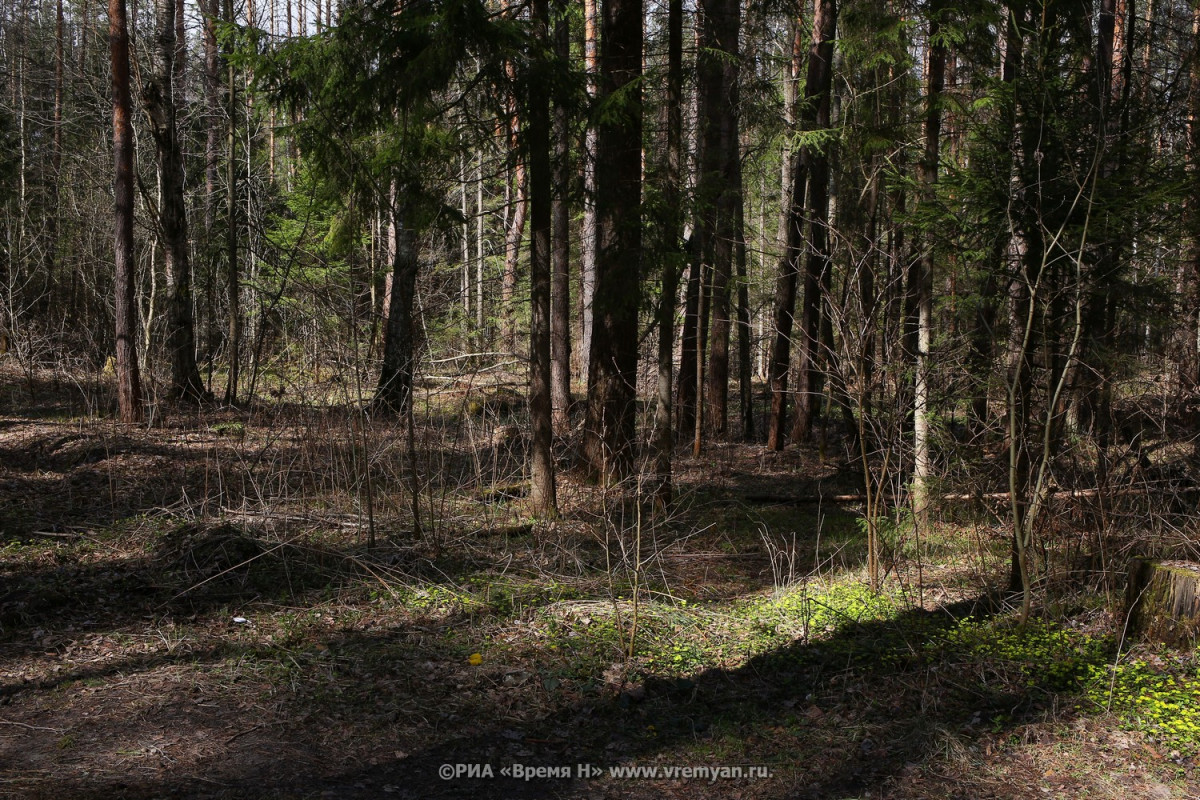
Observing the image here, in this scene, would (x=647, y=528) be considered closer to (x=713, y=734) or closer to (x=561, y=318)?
(x=713, y=734)

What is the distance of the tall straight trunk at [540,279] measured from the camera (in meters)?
7.67

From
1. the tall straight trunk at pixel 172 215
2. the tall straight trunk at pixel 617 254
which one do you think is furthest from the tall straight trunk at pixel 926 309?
the tall straight trunk at pixel 172 215

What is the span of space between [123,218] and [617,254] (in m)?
8.12

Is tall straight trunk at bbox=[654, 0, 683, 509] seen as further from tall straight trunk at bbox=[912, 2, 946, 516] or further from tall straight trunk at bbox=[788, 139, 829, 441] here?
tall straight trunk at bbox=[788, 139, 829, 441]

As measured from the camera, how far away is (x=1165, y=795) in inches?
159

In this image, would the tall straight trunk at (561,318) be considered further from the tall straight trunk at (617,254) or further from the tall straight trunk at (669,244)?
the tall straight trunk at (669,244)

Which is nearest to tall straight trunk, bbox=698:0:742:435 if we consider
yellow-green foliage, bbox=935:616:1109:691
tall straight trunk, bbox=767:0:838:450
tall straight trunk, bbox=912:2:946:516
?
tall straight trunk, bbox=767:0:838:450

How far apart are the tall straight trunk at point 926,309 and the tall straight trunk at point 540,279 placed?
335 cm

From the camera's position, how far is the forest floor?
4.25 m

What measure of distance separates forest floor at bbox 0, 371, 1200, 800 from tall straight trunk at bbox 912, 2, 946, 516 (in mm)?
600

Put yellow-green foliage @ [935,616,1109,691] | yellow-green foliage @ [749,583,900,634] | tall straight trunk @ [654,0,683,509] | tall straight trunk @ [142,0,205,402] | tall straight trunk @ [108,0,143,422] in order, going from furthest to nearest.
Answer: tall straight trunk @ [142,0,205,402] → tall straight trunk @ [108,0,143,422] → tall straight trunk @ [654,0,683,509] → yellow-green foliage @ [749,583,900,634] → yellow-green foliage @ [935,616,1109,691]

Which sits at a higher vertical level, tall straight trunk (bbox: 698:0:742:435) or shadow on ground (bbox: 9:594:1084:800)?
tall straight trunk (bbox: 698:0:742:435)

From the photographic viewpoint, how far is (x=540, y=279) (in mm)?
8000

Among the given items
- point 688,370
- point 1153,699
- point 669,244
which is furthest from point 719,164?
point 1153,699
